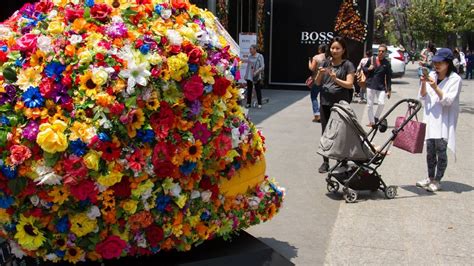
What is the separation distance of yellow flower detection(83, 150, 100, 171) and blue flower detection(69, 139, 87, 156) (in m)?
0.03

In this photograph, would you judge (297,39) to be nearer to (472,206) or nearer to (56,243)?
(472,206)

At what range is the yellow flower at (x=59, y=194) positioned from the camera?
9.94ft

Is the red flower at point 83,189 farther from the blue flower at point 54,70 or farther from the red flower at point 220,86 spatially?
the red flower at point 220,86

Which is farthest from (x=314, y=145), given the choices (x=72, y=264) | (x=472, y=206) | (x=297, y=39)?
(x=297, y=39)

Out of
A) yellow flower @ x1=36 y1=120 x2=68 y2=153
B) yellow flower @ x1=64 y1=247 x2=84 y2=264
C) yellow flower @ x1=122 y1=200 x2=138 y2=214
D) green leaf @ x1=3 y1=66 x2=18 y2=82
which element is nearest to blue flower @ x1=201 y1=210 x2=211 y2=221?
yellow flower @ x1=122 y1=200 x2=138 y2=214

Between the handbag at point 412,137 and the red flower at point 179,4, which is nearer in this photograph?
the red flower at point 179,4

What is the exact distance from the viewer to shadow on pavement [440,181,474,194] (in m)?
7.14

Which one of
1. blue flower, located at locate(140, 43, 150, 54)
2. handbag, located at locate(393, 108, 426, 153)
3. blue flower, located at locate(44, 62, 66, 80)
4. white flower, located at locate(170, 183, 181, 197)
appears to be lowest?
handbag, located at locate(393, 108, 426, 153)

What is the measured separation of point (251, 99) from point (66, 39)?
1250cm

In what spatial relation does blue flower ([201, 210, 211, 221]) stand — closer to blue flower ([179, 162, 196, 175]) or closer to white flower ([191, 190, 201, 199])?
white flower ([191, 190, 201, 199])

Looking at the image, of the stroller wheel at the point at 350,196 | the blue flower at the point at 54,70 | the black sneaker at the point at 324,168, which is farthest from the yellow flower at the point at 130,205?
the black sneaker at the point at 324,168

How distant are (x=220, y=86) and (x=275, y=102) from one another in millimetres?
13435

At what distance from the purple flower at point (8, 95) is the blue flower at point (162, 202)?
98 centimetres

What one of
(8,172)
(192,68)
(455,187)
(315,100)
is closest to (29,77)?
(8,172)
